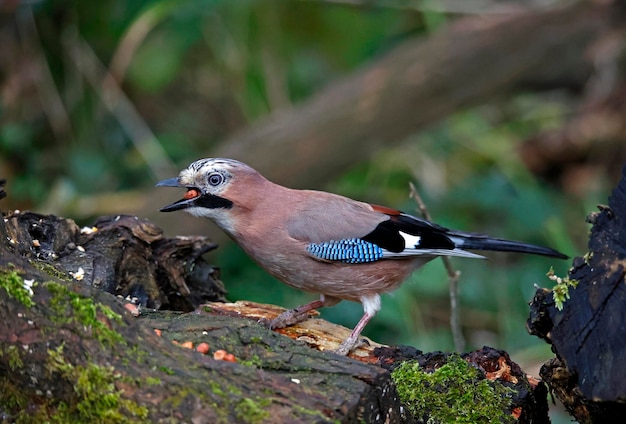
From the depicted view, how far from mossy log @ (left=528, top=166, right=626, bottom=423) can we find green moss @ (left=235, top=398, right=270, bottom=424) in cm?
88

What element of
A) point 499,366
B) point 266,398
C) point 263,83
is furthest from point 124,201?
point 266,398

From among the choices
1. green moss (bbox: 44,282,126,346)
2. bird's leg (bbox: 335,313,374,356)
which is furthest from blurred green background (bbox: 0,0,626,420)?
green moss (bbox: 44,282,126,346)

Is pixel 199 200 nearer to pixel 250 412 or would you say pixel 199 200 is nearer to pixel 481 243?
pixel 481 243

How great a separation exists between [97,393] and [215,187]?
1655mm

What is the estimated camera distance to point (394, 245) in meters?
3.85

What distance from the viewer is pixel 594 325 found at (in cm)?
247

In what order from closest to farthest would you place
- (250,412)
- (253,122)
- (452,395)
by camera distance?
(250,412)
(452,395)
(253,122)

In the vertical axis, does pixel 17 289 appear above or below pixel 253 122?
below

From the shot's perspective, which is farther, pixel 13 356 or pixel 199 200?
pixel 199 200

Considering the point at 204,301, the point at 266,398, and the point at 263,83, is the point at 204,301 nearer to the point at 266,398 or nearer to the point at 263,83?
the point at 266,398

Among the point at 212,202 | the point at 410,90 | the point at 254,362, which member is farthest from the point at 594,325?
the point at 410,90

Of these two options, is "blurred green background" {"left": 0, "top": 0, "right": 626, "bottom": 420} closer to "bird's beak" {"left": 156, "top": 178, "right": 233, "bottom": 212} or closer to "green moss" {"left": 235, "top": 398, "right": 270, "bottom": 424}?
"bird's beak" {"left": 156, "top": 178, "right": 233, "bottom": 212}

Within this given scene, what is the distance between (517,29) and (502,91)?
503 millimetres

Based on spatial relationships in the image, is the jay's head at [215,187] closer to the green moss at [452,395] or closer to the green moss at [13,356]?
the green moss at [452,395]
